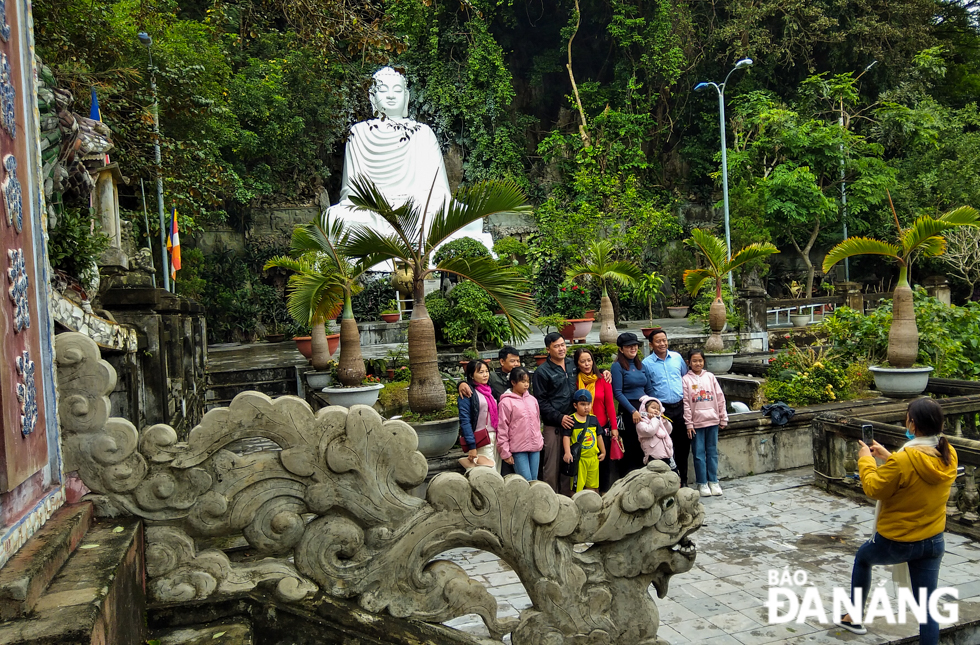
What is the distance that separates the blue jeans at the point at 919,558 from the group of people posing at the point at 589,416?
2538 millimetres

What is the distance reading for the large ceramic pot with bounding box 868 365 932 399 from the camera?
8516 millimetres

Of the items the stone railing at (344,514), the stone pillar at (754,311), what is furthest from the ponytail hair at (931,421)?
the stone pillar at (754,311)

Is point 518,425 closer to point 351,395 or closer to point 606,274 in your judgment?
point 351,395

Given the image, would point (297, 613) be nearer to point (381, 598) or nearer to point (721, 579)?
point (381, 598)

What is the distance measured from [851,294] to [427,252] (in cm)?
1495

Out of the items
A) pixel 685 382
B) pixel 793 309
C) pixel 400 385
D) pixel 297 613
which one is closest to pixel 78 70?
pixel 400 385

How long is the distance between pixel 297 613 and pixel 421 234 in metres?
5.56

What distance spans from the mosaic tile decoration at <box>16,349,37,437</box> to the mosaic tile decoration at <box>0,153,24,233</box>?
0.39 meters

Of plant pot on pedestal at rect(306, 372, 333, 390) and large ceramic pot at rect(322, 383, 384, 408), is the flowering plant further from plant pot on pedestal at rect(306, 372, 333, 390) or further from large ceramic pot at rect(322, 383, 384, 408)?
large ceramic pot at rect(322, 383, 384, 408)

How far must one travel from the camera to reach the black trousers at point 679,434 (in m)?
6.78

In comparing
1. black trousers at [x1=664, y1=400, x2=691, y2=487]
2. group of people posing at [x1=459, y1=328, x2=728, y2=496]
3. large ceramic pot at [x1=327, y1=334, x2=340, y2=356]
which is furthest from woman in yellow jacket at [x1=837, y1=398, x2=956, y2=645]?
large ceramic pot at [x1=327, y1=334, x2=340, y2=356]

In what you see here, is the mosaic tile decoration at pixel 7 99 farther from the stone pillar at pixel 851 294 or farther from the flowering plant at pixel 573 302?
the stone pillar at pixel 851 294

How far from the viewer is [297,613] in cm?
263

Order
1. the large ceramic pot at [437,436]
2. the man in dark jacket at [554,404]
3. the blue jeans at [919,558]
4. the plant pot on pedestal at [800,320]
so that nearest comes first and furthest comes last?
the blue jeans at [919,558] → the man in dark jacket at [554,404] → the large ceramic pot at [437,436] → the plant pot on pedestal at [800,320]
